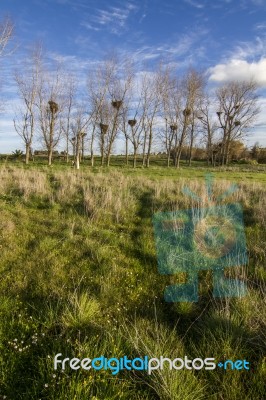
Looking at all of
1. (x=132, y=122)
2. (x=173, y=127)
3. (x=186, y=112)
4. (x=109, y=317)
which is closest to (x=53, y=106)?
(x=132, y=122)

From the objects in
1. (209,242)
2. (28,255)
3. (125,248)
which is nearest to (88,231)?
(125,248)

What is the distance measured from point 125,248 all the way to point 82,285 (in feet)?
4.92

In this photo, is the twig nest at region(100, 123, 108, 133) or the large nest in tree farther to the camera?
the large nest in tree

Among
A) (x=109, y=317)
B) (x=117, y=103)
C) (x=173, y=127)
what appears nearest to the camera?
(x=109, y=317)

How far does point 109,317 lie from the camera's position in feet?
10.4

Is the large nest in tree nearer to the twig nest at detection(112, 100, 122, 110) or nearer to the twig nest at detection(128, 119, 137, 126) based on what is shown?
the twig nest at detection(128, 119, 137, 126)

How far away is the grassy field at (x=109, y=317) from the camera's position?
2.21 meters

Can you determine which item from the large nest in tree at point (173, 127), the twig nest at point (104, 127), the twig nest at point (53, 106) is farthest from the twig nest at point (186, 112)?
the twig nest at point (53, 106)

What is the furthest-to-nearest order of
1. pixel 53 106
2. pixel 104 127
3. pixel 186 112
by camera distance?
1. pixel 104 127
2. pixel 186 112
3. pixel 53 106

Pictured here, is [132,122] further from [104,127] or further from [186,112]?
[186,112]

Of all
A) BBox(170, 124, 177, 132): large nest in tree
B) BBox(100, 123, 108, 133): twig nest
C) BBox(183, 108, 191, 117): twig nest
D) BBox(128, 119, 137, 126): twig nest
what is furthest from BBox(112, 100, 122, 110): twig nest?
BBox(183, 108, 191, 117): twig nest

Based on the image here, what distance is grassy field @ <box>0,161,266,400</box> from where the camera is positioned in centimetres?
221

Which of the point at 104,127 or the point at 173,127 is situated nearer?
A: the point at 104,127

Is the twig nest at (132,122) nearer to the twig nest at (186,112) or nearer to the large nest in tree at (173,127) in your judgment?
the large nest in tree at (173,127)
